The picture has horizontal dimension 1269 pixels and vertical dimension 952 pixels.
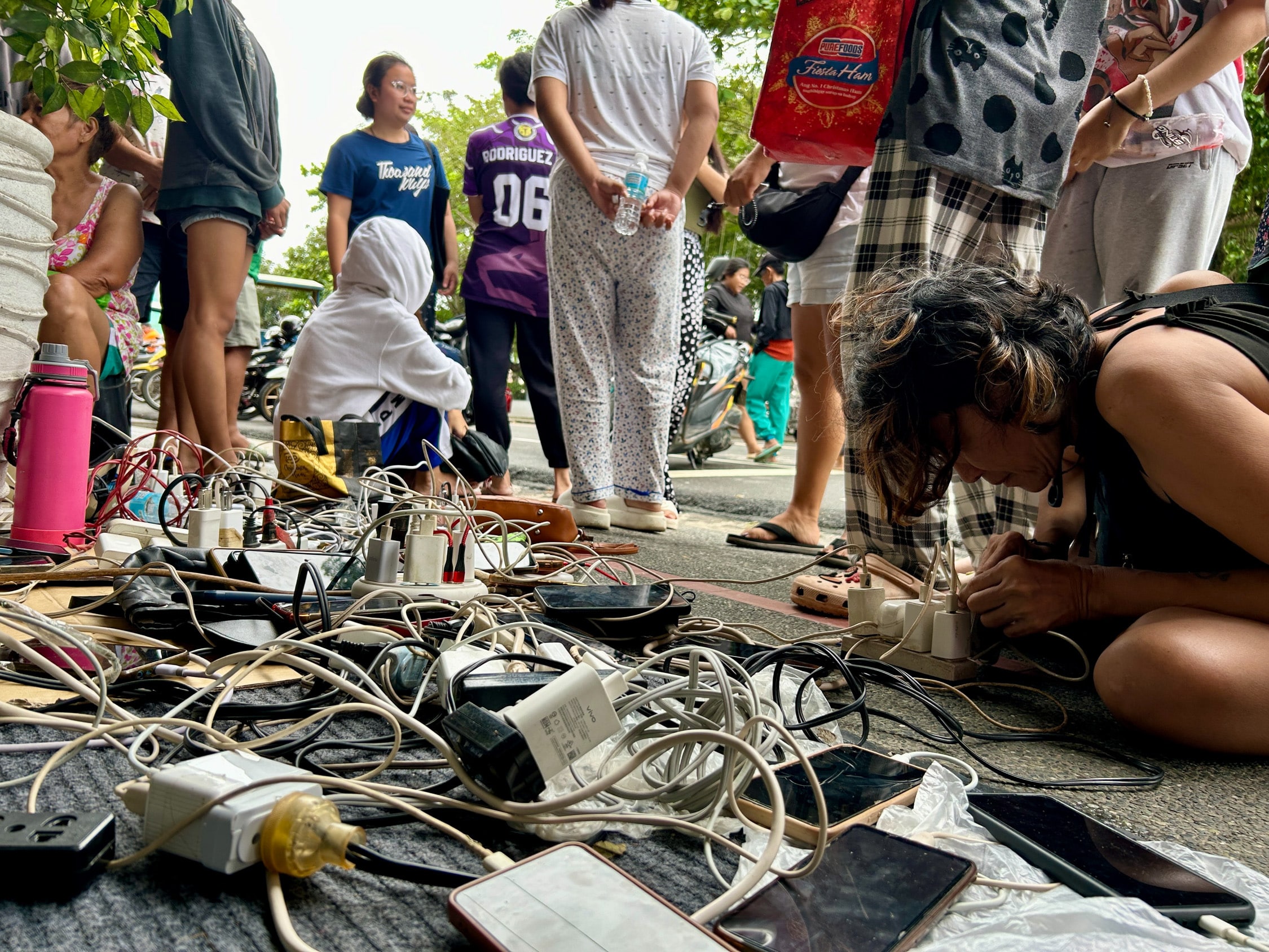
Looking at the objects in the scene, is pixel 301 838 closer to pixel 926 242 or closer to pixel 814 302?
pixel 926 242

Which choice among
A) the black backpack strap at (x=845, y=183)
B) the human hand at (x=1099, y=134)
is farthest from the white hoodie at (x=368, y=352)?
the human hand at (x=1099, y=134)

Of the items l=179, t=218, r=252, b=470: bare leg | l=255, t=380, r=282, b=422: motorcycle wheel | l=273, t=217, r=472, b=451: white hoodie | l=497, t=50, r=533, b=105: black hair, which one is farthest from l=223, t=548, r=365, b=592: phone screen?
l=255, t=380, r=282, b=422: motorcycle wheel

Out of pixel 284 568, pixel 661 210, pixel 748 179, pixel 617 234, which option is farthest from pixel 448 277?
pixel 284 568

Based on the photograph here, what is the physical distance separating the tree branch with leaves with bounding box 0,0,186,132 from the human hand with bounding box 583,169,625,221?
1.35 m

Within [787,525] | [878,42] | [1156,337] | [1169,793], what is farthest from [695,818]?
[787,525]

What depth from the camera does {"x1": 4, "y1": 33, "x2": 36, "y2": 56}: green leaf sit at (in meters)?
1.70

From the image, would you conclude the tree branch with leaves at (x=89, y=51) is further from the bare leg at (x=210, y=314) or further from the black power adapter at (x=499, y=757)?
the black power adapter at (x=499, y=757)

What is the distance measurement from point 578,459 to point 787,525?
2.39 ft

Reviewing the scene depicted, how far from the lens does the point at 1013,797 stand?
0.98 m

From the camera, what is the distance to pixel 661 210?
3.05 m

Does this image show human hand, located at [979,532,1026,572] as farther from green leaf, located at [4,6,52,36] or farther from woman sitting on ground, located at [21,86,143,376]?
woman sitting on ground, located at [21,86,143,376]

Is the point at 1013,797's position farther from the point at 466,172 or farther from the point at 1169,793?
the point at 466,172

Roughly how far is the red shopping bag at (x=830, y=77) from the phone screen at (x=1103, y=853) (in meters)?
1.55

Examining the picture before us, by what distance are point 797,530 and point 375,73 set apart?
8.15 feet
